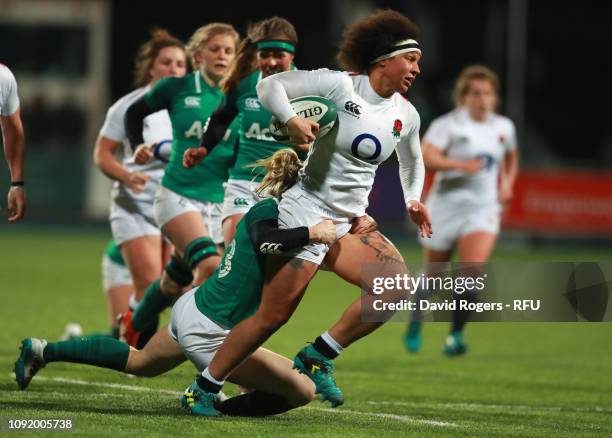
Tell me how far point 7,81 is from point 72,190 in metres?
18.8

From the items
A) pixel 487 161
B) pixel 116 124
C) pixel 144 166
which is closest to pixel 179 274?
pixel 116 124

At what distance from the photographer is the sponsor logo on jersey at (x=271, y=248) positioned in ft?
19.9

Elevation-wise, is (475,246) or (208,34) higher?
(208,34)

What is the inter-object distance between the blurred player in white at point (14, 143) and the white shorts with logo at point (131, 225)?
193 centimetres

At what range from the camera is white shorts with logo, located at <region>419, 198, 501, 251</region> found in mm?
11117

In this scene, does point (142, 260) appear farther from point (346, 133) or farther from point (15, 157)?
point (346, 133)

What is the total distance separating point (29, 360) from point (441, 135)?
Result: 18.1ft

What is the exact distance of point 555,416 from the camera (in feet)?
23.8

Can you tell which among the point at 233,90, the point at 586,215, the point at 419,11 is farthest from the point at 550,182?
the point at 233,90

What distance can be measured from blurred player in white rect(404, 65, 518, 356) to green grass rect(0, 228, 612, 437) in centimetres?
94

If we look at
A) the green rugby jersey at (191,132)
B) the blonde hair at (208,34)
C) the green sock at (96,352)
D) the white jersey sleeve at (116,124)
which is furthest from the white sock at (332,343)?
the white jersey sleeve at (116,124)

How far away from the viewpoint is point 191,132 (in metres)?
8.52

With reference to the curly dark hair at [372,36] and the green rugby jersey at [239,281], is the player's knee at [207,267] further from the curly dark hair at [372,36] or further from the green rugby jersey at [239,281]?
the curly dark hair at [372,36]

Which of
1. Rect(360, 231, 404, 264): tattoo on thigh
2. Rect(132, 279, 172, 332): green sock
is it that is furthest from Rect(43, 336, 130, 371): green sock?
Rect(132, 279, 172, 332): green sock
